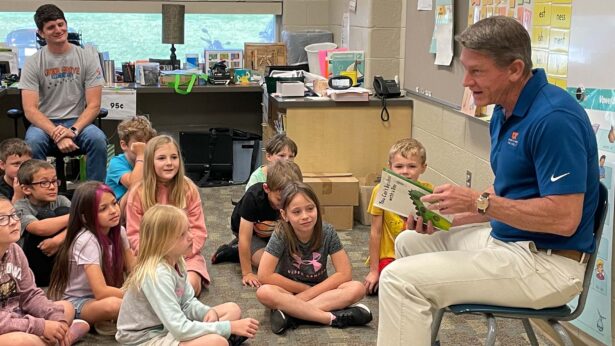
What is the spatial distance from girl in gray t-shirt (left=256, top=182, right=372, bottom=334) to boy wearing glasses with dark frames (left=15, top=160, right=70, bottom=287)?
3.09ft

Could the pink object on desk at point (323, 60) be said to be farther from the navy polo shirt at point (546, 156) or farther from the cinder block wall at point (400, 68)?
the navy polo shirt at point (546, 156)

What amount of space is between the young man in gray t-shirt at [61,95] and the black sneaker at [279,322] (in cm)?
191

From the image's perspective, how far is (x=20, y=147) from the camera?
3881mm

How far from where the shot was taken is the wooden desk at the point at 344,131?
482 cm

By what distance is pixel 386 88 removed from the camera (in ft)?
16.1

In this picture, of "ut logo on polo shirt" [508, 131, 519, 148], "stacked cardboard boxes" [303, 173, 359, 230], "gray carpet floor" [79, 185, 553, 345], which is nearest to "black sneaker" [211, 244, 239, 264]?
"gray carpet floor" [79, 185, 553, 345]

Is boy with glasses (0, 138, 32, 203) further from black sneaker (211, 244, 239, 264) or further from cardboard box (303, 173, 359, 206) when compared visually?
cardboard box (303, 173, 359, 206)

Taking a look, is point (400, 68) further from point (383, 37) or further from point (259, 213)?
point (259, 213)

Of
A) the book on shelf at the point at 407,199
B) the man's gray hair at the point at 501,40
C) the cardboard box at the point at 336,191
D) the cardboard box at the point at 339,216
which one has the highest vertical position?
the man's gray hair at the point at 501,40

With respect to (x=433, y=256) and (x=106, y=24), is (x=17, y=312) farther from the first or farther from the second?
(x=106, y=24)

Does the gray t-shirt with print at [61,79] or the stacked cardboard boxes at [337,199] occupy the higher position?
the gray t-shirt with print at [61,79]

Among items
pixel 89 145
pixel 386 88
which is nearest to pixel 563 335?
pixel 386 88

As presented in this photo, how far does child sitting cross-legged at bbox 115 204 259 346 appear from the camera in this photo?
101 inches

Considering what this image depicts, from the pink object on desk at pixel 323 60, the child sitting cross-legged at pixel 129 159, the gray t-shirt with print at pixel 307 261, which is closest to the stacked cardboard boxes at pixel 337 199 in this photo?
the child sitting cross-legged at pixel 129 159
